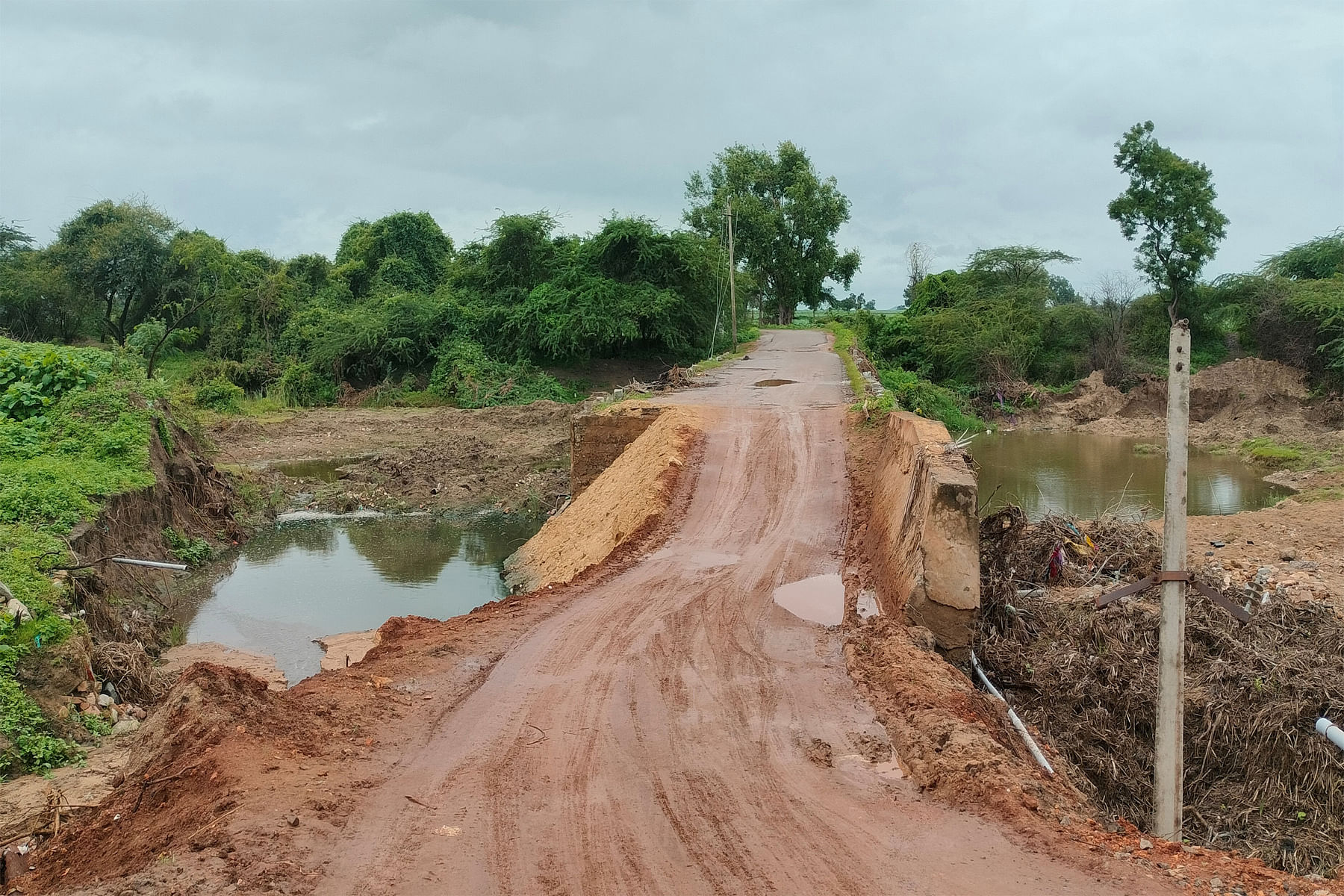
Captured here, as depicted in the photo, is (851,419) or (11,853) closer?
(11,853)

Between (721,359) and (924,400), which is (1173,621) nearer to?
(924,400)

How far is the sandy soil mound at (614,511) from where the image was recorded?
42.7ft

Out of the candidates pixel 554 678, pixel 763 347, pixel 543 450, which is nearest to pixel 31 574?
pixel 554 678

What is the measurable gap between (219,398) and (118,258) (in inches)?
538

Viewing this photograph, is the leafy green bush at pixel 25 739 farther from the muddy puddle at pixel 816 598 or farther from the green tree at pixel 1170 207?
the green tree at pixel 1170 207

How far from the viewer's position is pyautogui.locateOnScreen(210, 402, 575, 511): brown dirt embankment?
826 inches

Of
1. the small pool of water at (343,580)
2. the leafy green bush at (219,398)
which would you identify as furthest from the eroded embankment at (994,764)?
the leafy green bush at (219,398)

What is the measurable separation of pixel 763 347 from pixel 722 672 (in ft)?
94.6

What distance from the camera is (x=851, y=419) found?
55.6 ft

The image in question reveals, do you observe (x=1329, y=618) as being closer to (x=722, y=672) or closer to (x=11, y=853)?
(x=722, y=672)

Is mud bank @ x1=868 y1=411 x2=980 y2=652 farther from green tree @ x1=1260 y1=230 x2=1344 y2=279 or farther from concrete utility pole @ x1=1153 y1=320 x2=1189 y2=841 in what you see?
green tree @ x1=1260 y1=230 x2=1344 y2=279

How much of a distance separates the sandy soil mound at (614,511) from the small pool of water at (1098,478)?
6.36 m

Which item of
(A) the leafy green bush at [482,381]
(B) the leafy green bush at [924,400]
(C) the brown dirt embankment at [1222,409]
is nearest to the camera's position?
(B) the leafy green bush at [924,400]

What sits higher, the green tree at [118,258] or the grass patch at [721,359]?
the green tree at [118,258]
